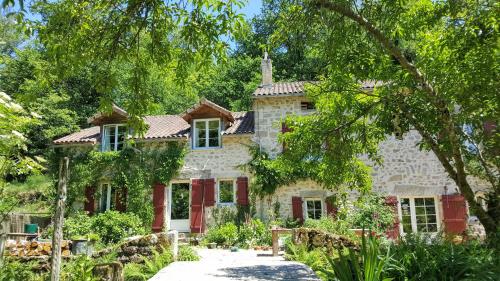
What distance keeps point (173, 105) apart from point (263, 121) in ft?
45.4

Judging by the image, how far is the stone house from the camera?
15508 mm

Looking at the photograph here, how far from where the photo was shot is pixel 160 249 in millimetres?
9531

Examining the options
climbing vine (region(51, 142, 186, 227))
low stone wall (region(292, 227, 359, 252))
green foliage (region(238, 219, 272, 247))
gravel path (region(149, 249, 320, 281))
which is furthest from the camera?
climbing vine (region(51, 142, 186, 227))

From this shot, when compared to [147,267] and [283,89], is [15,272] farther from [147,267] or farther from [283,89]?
[283,89]

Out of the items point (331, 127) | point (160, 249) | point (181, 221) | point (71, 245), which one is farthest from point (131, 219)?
point (331, 127)

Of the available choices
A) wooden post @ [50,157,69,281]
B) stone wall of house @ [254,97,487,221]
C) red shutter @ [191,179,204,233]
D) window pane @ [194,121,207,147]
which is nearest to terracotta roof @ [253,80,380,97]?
stone wall of house @ [254,97,487,221]

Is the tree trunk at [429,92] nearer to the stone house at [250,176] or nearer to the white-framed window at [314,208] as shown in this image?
the stone house at [250,176]

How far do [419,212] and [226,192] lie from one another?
7663 mm

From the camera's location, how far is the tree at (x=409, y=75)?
5.85 metres

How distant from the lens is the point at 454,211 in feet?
50.0

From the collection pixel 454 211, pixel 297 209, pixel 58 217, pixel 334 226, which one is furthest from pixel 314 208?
pixel 58 217

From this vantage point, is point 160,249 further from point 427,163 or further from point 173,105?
point 173,105

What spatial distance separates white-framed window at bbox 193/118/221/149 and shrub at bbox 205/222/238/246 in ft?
12.5

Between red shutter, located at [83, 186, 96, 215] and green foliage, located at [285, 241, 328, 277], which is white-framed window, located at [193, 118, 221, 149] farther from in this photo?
green foliage, located at [285, 241, 328, 277]
